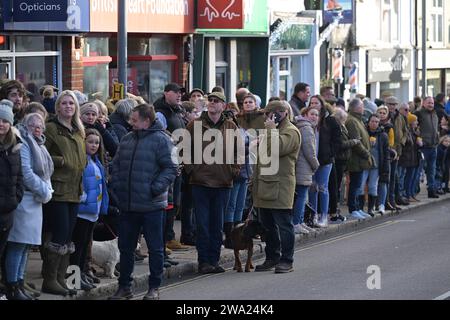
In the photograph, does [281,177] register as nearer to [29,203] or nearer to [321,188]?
[29,203]

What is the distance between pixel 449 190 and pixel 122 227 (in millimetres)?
14331

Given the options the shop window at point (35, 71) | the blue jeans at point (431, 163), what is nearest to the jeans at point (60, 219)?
the shop window at point (35, 71)

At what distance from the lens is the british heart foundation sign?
23797mm

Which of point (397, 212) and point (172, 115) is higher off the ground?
point (172, 115)

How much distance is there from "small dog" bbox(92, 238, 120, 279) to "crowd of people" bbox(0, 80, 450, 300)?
105 mm

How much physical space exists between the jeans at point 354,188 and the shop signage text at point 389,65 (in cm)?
1587

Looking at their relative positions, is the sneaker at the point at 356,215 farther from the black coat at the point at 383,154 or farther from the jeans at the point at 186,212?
the jeans at the point at 186,212

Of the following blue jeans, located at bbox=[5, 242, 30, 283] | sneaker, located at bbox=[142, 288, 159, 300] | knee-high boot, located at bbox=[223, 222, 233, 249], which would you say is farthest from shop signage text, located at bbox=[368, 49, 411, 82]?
blue jeans, located at bbox=[5, 242, 30, 283]

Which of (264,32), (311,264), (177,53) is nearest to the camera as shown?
(311,264)

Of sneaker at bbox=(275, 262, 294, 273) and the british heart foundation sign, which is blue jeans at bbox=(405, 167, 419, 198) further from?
sneaker at bbox=(275, 262, 294, 273)

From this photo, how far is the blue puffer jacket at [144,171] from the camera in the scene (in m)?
11.6

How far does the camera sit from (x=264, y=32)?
26859 mm
